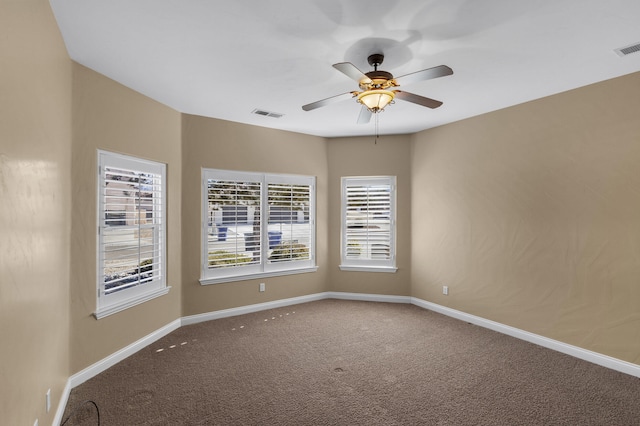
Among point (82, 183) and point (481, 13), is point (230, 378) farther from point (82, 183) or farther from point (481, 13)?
point (481, 13)

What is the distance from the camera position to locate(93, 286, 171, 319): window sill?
9.96ft

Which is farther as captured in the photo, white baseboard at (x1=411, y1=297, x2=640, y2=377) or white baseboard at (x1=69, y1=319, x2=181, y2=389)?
white baseboard at (x1=411, y1=297, x2=640, y2=377)

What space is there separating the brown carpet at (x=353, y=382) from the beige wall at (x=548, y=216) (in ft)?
1.46

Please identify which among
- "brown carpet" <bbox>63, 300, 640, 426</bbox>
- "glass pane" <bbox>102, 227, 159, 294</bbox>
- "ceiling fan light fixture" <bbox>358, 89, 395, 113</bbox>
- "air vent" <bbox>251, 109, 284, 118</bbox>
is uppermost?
"air vent" <bbox>251, 109, 284, 118</bbox>

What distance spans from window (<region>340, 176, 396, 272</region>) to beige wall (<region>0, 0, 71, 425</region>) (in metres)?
3.82

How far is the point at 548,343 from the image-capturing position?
139 inches

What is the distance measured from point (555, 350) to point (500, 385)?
1.19 metres

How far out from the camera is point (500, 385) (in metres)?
2.79

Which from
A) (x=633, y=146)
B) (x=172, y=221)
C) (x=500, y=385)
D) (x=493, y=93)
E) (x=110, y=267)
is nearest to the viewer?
(x=500, y=385)

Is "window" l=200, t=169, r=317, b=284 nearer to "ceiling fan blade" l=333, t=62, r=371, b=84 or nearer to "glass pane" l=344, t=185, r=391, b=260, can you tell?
"glass pane" l=344, t=185, r=391, b=260

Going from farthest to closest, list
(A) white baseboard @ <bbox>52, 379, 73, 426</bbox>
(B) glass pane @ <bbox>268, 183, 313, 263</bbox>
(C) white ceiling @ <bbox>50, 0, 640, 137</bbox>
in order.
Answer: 1. (B) glass pane @ <bbox>268, 183, 313, 263</bbox>
2. (A) white baseboard @ <bbox>52, 379, 73, 426</bbox>
3. (C) white ceiling @ <bbox>50, 0, 640, 137</bbox>

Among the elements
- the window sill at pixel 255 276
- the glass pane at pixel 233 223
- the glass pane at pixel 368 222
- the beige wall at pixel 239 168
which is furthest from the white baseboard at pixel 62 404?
the glass pane at pixel 368 222

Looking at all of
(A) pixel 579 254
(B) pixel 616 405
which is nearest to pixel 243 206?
(A) pixel 579 254

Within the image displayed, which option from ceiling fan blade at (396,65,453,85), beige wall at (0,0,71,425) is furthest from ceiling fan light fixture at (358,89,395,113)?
beige wall at (0,0,71,425)
